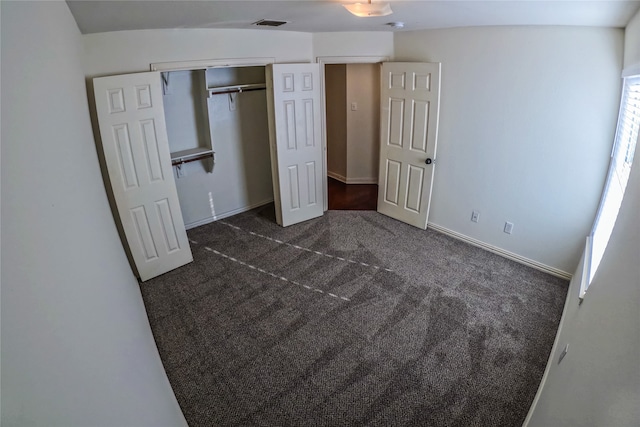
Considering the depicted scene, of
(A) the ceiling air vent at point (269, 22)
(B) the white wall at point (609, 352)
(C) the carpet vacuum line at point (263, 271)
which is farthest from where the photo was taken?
(C) the carpet vacuum line at point (263, 271)

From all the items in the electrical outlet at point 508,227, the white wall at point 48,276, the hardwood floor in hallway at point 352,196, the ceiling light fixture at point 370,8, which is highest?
the ceiling light fixture at point 370,8

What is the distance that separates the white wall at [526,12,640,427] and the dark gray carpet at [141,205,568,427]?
64 centimetres

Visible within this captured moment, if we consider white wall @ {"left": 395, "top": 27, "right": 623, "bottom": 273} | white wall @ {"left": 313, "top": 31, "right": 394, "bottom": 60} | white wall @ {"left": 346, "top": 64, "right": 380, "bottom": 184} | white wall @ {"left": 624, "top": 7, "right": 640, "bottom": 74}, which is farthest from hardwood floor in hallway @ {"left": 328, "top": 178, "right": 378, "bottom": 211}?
white wall @ {"left": 624, "top": 7, "right": 640, "bottom": 74}

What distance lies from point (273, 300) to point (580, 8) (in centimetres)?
290

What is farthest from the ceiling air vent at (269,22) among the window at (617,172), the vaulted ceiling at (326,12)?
the window at (617,172)

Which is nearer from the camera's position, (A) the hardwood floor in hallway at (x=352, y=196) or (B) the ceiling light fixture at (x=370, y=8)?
(B) the ceiling light fixture at (x=370, y=8)

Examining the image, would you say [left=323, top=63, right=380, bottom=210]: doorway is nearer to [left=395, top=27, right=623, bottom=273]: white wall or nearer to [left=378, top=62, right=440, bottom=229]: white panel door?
[left=378, top=62, right=440, bottom=229]: white panel door

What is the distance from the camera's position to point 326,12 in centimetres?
257

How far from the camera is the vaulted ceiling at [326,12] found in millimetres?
2000

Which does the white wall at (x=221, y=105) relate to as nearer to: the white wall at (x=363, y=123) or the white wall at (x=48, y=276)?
the white wall at (x=363, y=123)

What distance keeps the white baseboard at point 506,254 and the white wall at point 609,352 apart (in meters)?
1.87

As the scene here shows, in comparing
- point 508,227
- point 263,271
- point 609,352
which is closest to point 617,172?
point 508,227

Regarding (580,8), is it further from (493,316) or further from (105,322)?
(105,322)

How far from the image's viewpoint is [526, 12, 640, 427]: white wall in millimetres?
988
